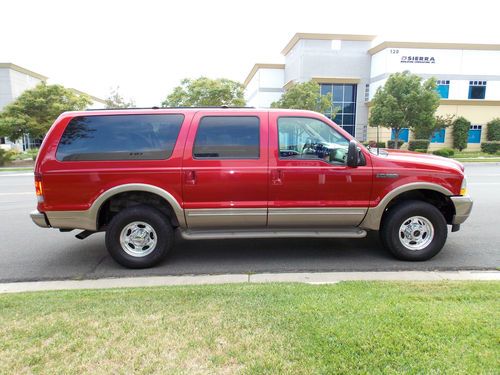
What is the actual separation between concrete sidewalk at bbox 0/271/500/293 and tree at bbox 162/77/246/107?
89.5ft

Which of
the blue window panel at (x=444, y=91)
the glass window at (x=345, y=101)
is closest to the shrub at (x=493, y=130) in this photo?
the blue window panel at (x=444, y=91)

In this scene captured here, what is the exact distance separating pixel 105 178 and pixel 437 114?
3544 cm

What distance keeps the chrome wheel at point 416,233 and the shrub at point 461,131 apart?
→ 32.7 m

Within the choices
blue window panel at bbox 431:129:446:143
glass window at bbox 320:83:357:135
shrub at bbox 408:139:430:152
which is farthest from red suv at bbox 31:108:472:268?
glass window at bbox 320:83:357:135

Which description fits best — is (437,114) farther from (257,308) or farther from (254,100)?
(257,308)

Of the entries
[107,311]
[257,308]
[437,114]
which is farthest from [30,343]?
[437,114]

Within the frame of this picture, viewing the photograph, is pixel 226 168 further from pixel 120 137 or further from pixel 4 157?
pixel 4 157

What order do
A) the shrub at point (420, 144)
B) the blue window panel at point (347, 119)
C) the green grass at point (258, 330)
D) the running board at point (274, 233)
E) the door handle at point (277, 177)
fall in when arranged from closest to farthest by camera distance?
the green grass at point (258, 330) < the door handle at point (277, 177) < the running board at point (274, 233) < the shrub at point (420, 144) < the blue window panel at point (347, 119)

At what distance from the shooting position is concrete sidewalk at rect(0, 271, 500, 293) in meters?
4.26

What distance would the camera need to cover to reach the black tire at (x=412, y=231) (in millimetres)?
4820

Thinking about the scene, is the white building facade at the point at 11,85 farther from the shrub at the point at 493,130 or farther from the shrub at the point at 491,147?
the shrub at the point at 493,130

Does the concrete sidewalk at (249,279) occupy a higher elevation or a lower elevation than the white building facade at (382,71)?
lower

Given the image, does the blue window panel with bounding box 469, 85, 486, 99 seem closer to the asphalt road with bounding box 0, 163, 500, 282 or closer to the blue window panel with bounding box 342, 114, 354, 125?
the blue window panel with bounding box 342, 114, 354, 125

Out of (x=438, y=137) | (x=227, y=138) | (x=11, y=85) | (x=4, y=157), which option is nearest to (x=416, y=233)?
(x=227, y=138)
